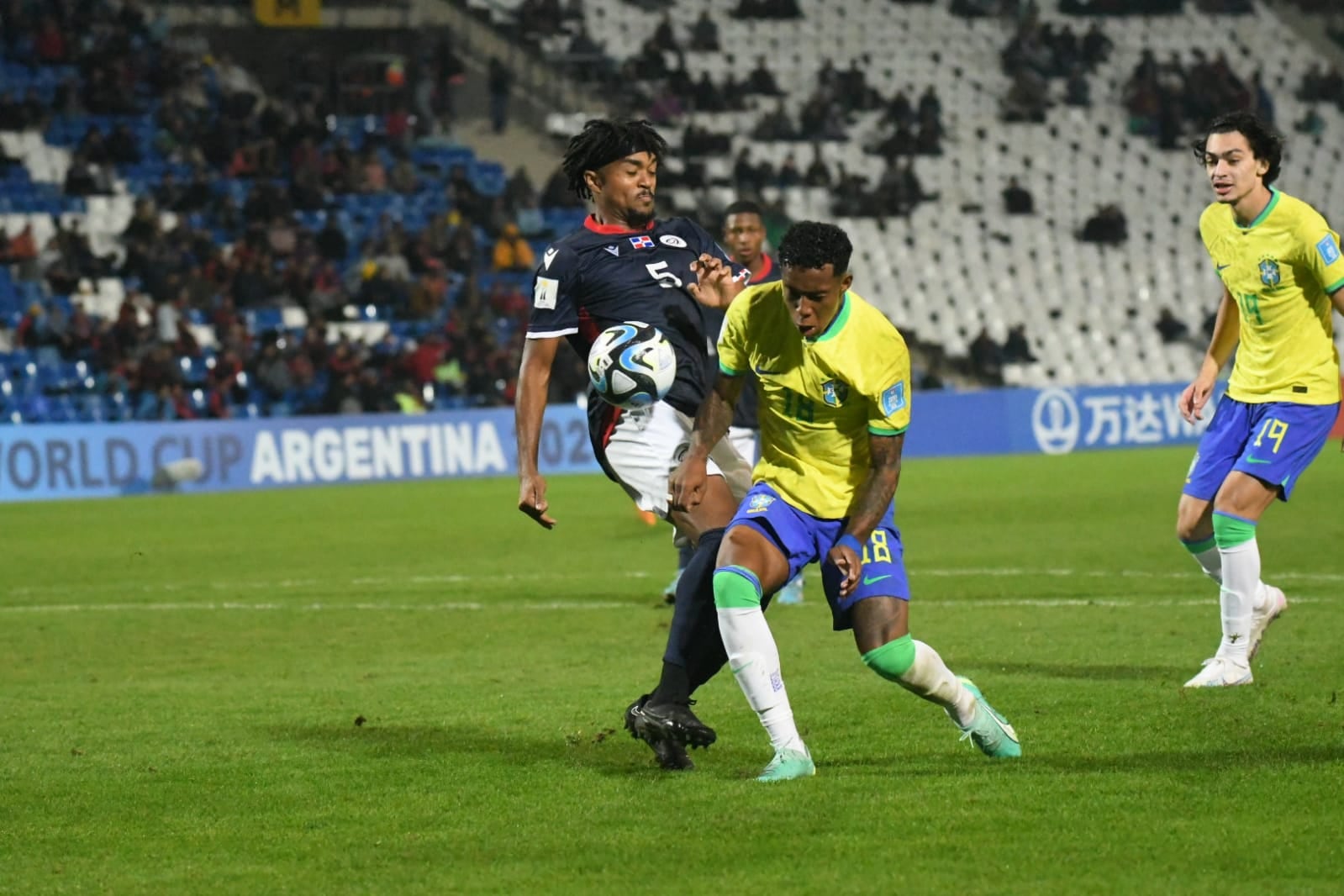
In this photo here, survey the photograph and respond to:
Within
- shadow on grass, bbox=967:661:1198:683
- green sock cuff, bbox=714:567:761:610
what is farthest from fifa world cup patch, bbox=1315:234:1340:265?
green sock cuff, bbox=714:567:761:610

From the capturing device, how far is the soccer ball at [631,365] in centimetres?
695

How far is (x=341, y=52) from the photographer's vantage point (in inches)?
1305

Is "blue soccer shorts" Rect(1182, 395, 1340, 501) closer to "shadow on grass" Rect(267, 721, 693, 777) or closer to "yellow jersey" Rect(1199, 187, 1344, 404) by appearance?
"yellow jersey" Rect(1199, 187, 1344, 404)

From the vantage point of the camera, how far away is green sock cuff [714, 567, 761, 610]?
611 cm

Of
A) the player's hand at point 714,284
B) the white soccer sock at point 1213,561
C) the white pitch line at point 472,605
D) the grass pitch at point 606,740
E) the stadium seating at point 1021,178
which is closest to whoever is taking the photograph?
the grass pitch at point 606,740

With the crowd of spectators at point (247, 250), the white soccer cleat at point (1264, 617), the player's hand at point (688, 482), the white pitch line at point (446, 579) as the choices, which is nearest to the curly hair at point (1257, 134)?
the white soccer cleat at point (1264, 617)

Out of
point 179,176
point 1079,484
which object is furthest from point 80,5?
point 1079,484

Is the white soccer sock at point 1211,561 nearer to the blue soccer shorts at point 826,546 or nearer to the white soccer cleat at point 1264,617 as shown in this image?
the white soccer cleat at point 1264,617

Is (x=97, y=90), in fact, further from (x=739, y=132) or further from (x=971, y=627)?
(x=971, y=627)

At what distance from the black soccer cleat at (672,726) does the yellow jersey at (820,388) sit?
2.63 feet

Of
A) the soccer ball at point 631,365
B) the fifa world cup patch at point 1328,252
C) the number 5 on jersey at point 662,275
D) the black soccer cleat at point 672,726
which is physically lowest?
the black soccer cleat at point 672,726

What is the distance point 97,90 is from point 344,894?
86.2 ft

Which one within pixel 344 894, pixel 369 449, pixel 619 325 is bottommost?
pixel 369 449

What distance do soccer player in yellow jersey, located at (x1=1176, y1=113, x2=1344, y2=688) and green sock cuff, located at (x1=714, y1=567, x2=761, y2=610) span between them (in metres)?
2.64
